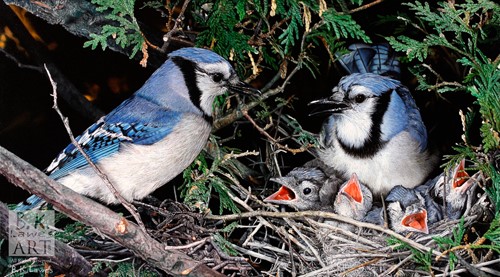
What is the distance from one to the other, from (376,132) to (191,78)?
0.78 metres

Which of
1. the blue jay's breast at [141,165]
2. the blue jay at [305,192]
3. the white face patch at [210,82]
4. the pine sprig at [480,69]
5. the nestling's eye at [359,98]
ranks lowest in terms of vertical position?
the blue jay at [305,192]

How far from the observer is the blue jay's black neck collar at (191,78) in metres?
2.73

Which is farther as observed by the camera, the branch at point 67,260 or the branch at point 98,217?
the branch at point 67,260

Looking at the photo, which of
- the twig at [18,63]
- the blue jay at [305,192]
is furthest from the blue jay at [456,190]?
the twig at [18,63]

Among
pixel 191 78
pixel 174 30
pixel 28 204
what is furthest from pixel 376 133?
pixel 28 204

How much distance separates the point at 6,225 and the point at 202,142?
858mm

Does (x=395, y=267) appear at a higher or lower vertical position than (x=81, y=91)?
lower

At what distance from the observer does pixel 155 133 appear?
2.72 metres

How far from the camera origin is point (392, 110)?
309 cm

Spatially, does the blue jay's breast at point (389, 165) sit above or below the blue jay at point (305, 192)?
below

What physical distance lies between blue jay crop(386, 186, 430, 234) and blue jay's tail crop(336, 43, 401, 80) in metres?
0.69

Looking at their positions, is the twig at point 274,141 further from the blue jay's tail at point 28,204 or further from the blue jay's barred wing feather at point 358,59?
the blue jay's tail at point 28,204

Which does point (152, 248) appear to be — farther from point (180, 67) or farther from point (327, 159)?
point (327, 159)

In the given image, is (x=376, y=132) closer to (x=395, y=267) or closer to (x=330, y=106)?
(x=330, y=106)
